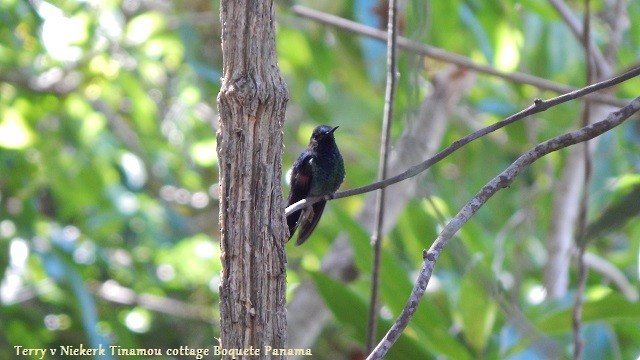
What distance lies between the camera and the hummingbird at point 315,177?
166 inches

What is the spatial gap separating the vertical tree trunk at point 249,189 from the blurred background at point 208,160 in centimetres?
239

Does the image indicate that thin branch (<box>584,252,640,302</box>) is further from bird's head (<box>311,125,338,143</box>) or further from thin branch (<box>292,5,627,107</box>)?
bird's head (<box>311,125,338,143</box>)

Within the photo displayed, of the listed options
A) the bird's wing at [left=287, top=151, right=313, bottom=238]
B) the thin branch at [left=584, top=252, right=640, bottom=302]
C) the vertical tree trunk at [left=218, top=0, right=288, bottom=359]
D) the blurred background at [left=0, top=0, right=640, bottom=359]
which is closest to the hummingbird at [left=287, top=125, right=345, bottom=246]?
the bird's wing at [left=287, top=151, right=313, bottom=238]

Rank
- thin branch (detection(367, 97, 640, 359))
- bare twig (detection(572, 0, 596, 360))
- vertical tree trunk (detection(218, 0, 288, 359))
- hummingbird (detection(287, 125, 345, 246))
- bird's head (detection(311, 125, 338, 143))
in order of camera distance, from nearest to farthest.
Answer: thin branch (detection(367, 97, 640, 359)), vertical tree trunk (detection(218, 0, 288, 359)), bare twig (detection(572, 0, 596, 360)), hummingbird (detection(287, 125, 345, 246)), bird's head (detection(311, 125, 338, 143))

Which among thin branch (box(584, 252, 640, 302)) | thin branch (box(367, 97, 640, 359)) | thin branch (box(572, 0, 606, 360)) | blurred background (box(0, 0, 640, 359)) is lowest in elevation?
thin branch (box(367, 97, 640, 359))

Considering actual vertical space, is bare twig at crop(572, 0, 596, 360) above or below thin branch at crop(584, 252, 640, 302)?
below

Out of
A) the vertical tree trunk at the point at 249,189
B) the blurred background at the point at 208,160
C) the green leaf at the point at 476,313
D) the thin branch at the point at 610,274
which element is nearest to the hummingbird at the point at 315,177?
the blurred background at the point at 208,160

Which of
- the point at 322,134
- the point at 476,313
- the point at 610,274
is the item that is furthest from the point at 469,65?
the point at 610,274

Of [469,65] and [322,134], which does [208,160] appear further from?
[469,65]

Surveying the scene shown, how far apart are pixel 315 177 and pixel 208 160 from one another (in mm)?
2703

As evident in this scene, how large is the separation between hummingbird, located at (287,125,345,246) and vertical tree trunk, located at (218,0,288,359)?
2.08 metres

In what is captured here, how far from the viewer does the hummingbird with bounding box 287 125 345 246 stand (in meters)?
4.21

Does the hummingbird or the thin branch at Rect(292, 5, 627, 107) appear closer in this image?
the thin branch at Rect(292, 5, 627, 107)

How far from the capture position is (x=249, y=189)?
2.04m
